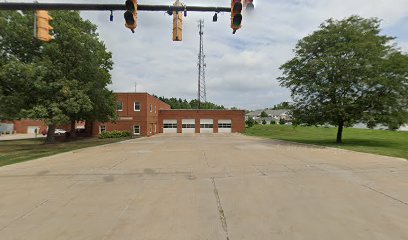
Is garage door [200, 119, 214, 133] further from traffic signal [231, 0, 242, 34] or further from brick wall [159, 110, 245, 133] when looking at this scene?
traffic signal [231, 0, 242, 34]

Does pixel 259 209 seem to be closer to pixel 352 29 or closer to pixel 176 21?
pixel 176 21

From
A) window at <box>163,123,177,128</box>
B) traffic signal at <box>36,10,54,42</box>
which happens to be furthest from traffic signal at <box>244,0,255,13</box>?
window at <box>163,123,177,128</box>

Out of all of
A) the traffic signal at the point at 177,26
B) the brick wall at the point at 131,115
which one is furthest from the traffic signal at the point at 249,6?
the brick wall at the point at 131,115

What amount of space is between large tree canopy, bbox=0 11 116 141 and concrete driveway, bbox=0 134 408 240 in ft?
51.2

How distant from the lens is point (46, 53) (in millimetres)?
29391

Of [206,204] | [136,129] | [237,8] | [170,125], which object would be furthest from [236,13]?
[170,125]

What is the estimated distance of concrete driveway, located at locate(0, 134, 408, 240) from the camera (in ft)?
19.2

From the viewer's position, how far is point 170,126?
67.4 m

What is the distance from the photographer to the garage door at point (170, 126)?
6725 centimetres

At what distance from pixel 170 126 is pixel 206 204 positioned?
6005 centimetres

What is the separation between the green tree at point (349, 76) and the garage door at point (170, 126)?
38.5 m

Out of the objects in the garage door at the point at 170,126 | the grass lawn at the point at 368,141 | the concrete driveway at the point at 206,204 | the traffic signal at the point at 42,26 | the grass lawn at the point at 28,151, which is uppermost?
the traffic signal at the point at 42,26

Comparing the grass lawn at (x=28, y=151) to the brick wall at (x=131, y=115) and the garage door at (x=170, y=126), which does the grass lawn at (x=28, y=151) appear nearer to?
the brick wall at (x=131, y=115)

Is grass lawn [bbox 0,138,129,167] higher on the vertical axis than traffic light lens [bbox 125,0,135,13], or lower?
lower
